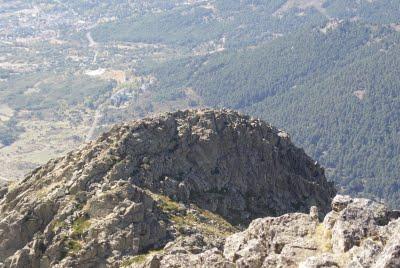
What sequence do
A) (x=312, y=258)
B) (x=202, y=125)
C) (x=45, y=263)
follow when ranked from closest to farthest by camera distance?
(x=312, y=258) < (x=45, y=263) < (x=202, y=125)

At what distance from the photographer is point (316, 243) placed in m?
54.2

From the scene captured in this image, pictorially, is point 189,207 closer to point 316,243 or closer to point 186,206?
point 186,206

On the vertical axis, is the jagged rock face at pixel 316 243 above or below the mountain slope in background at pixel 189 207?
above

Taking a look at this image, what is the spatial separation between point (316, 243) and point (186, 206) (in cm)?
4430

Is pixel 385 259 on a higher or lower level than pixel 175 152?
higher

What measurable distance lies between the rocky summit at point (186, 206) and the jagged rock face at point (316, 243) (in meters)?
0.09

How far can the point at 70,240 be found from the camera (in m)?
80.6

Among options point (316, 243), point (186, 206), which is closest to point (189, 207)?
point (186, 206)

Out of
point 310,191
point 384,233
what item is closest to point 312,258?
point 384,233

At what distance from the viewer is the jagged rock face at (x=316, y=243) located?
4738 centimetres

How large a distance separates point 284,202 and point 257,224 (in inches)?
1841

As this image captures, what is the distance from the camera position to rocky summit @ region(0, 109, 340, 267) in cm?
5366

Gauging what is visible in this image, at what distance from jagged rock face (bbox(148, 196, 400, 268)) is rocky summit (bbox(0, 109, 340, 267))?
0.09 m

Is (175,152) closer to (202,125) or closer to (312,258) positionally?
(202,125)
